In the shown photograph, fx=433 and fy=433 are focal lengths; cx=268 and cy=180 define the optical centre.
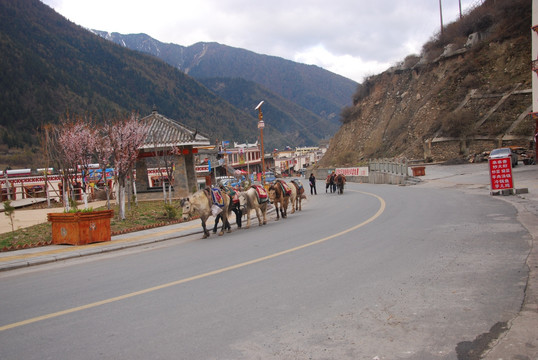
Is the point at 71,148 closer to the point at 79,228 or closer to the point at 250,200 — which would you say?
the point at 79,228

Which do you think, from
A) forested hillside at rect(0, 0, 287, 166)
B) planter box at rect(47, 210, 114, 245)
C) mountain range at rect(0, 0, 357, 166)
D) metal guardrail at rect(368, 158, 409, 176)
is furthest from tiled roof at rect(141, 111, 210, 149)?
mountain range at rect(0, 0, 357, 166)

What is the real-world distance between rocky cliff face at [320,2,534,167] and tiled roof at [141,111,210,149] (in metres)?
35.8

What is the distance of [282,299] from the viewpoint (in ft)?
20.5

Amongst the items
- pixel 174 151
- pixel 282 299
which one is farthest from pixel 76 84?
pixel 282 299

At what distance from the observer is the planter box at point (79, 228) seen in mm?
13391

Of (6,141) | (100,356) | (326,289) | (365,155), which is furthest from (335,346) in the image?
(6,141)

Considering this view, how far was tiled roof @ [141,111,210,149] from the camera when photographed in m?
27.7

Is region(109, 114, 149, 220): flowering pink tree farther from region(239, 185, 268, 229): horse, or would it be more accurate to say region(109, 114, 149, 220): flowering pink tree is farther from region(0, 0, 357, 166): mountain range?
region(0, 0, 357, 166): mountain range

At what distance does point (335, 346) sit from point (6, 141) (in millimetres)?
102682

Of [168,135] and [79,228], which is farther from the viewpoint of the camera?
[168,135]

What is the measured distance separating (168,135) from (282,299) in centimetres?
2381

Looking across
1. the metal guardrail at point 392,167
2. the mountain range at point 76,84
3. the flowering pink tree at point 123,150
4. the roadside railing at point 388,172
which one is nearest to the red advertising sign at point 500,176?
the flowering pink tree at point 123,150

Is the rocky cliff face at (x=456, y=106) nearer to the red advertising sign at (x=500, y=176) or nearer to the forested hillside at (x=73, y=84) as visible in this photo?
the red advertising sign at (x=500, y=176)

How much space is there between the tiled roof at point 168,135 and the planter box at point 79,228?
1341 cm
